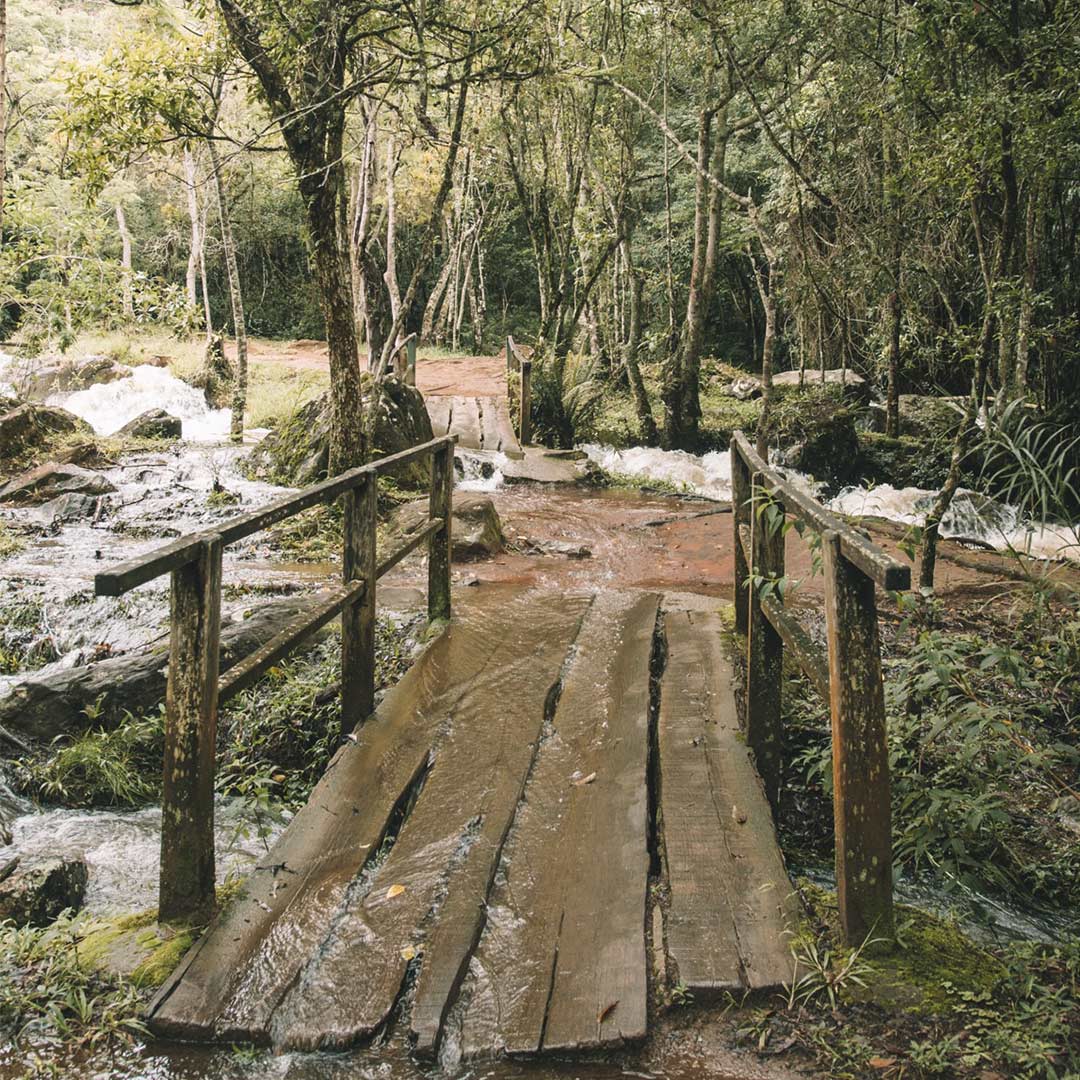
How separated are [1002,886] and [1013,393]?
10.3m

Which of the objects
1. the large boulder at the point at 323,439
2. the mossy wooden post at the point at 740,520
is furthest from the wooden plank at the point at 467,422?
the mossy wooden post at the point at 740,520

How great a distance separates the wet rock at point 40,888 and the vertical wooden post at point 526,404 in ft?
42.0

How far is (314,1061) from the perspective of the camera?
251cm

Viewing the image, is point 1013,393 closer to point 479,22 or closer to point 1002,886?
point 479,22

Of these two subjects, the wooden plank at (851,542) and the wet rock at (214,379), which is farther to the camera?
the wet rock at (214,379)

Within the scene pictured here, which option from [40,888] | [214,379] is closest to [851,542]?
[40,888]

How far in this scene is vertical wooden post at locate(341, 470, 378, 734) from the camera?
15.0 ft

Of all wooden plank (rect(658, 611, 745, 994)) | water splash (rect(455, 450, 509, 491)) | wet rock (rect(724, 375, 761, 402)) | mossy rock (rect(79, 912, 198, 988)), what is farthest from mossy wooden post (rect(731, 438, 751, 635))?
wet rock (rect(724, 375, 761, 402))

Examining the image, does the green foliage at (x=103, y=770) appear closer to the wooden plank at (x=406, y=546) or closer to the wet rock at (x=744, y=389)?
the wooden plank at (x=406, y=546)

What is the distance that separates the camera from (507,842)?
3.55m

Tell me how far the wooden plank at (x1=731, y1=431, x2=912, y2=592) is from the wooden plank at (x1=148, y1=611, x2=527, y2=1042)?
81.7 inches

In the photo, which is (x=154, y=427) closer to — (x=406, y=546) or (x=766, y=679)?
(x=406, y=546)

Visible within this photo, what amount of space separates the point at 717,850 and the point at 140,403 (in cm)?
2121

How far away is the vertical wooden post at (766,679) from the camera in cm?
415
